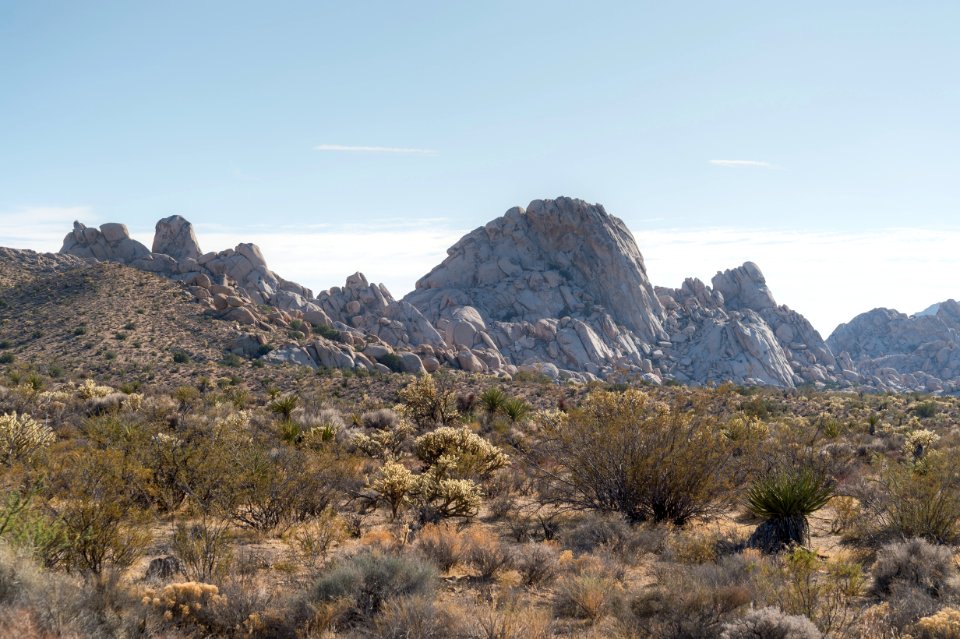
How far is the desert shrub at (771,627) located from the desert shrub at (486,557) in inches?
131

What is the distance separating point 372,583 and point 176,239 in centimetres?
8722

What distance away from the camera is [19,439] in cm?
Answer: 1158

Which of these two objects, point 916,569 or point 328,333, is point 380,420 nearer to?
point 916,569

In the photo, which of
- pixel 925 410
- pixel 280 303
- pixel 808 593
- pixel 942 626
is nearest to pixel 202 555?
pixel 808 593

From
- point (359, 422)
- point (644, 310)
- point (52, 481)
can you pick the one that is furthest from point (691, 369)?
point (52, 481)

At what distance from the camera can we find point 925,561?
23.6ft

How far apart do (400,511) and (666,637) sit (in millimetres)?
6412

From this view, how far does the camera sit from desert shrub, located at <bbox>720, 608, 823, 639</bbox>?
5047mm

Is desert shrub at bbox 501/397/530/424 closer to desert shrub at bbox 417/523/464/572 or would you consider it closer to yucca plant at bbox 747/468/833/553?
yucca plant at bbox 747/468/833/553

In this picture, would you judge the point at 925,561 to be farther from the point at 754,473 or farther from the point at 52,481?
the point at 52,481

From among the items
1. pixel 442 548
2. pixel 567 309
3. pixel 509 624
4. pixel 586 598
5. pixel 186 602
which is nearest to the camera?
pixel 509 624

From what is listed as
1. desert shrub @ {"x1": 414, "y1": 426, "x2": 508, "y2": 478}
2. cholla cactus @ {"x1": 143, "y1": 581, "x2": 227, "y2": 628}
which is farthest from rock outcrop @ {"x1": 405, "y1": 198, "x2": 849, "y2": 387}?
cholla cactus @ {"x1": 143, "y1": 581, "x2": 227, "y2": 628}

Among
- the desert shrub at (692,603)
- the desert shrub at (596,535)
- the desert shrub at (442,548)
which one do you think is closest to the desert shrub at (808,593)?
the desert shrub at (692,603)

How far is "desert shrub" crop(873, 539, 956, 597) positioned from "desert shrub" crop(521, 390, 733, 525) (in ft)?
10.6
